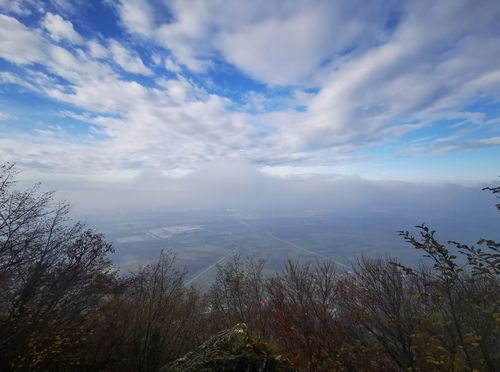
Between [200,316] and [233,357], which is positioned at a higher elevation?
[233,357]

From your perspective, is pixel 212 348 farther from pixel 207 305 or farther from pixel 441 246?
pixel 207 305

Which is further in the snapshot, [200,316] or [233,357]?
[200,316]

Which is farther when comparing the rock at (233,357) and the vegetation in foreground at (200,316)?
the vegetation in foreground at (200,316)

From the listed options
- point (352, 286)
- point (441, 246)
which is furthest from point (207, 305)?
point (441, 246)

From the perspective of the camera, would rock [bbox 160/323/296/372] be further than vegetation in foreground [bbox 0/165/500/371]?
No
